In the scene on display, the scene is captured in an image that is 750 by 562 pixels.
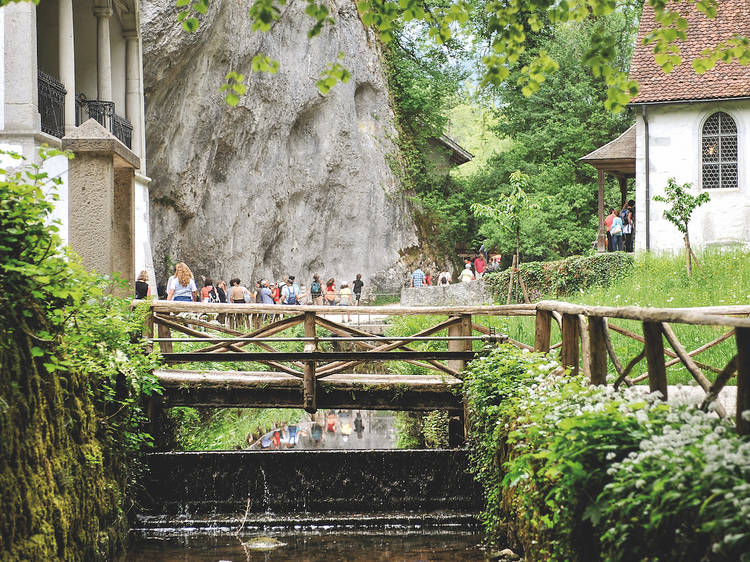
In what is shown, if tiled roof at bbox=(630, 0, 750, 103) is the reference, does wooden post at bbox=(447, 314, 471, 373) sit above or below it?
below

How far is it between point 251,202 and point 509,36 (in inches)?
1126

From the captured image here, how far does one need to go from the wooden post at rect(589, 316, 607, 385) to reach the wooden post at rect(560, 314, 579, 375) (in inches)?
35.8

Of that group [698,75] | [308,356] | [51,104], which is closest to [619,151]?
[698,75]

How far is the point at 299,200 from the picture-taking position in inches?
1439

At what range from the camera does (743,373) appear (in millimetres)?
3727

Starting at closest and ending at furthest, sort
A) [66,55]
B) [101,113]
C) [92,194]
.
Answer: [92,194] → [66,55] → [101,113]

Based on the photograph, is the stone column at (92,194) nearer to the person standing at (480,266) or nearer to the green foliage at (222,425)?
the green foliage at (222,425)

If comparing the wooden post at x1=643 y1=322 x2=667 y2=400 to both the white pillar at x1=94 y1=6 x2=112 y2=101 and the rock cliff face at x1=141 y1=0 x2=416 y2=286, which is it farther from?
the rock cliff face at x1=141 y1=0 x2=416 y2=286

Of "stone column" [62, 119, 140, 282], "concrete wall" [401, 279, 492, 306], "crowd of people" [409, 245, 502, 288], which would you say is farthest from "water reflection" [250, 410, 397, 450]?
"crowd of people" [409, 245, 502, 288]

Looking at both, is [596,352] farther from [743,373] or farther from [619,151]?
[619,151]

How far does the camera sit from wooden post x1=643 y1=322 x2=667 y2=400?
472 cm

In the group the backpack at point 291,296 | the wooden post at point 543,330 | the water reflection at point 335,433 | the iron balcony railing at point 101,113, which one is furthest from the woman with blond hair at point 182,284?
the backpack at point 291,296

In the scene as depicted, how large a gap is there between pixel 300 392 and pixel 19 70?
9.20 m

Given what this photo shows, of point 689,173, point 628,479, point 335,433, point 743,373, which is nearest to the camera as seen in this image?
point 628,479
